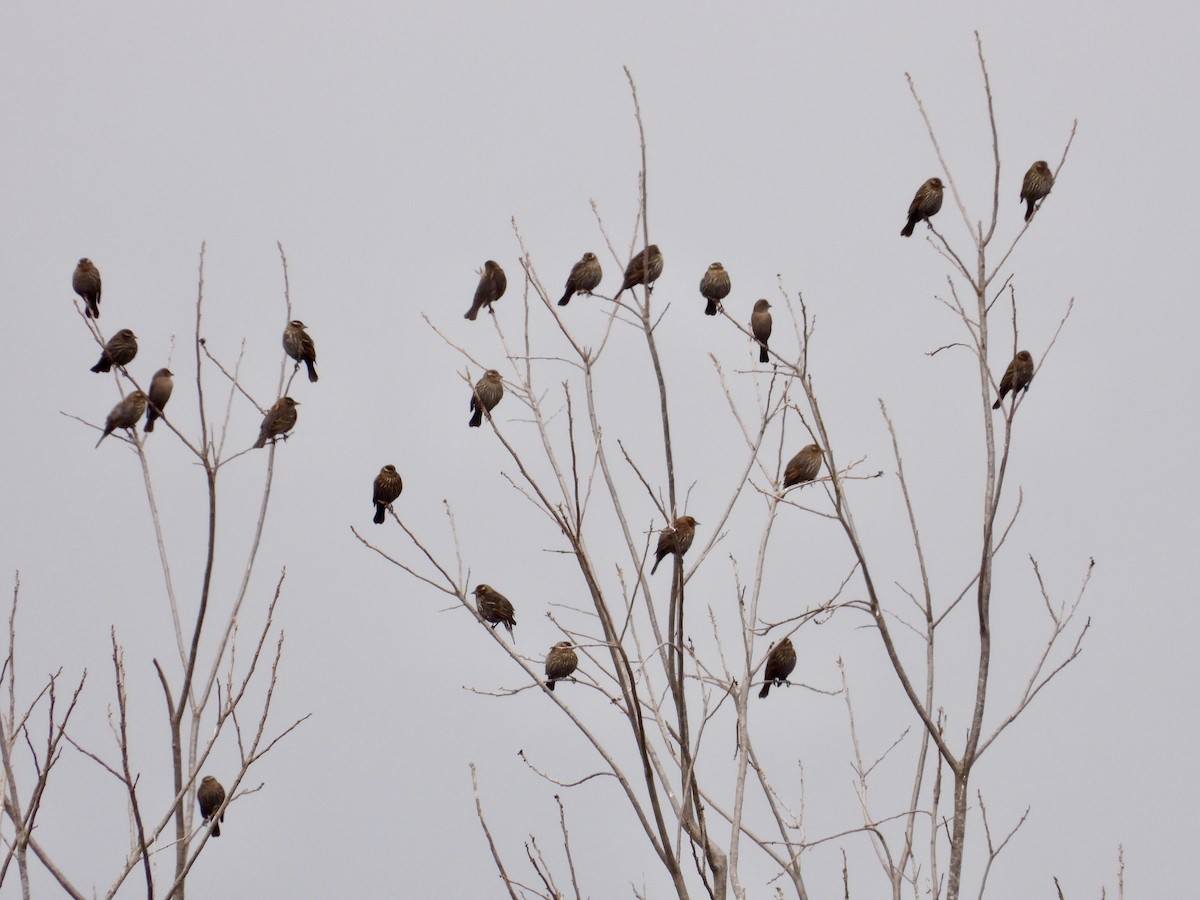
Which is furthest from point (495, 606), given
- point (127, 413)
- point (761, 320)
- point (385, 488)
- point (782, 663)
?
point (761, 320)

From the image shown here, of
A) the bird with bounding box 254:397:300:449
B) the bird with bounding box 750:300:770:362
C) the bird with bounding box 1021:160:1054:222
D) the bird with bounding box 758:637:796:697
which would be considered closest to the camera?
the bird with bounding box 254:397:300:449

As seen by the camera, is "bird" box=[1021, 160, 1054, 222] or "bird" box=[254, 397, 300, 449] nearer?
"bird" box=[254, 397, 300, 449]

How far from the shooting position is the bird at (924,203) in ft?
35.8

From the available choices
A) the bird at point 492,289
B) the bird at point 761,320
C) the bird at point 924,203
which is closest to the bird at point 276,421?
the bird at point 492,289

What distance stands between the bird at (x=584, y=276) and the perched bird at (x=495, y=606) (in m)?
2.37

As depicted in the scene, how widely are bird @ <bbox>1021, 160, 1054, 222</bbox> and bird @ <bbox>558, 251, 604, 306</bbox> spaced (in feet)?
10.3

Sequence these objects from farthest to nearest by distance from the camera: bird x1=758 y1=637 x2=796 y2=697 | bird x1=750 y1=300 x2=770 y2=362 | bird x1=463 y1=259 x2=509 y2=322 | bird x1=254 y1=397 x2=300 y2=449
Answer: bird x1=750 y1=300 x2=770 y2=362 < bird x1=463 y1=259 x2=509 y2=322 < bird x1=758 y1=637 x2=796 y2=697 < bird x1=254 y1=397 x2=300 y2=449

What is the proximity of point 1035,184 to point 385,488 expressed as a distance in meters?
4.80

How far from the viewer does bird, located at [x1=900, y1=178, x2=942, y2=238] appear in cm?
1092

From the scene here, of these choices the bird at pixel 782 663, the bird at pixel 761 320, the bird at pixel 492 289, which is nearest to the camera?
the bird at pixel 782 663

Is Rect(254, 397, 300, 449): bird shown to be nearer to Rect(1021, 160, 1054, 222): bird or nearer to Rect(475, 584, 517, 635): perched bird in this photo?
Rect(475, 584, 517, 635): perched bird

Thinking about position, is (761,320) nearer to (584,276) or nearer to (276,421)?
(584,276)

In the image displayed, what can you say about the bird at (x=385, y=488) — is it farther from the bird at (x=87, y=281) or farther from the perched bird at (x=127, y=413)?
the bird at (x=87, y=281)

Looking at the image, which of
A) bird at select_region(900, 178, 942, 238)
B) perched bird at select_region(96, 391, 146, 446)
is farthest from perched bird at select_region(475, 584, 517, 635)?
bird at select_region(900, 178, 942, 238)
